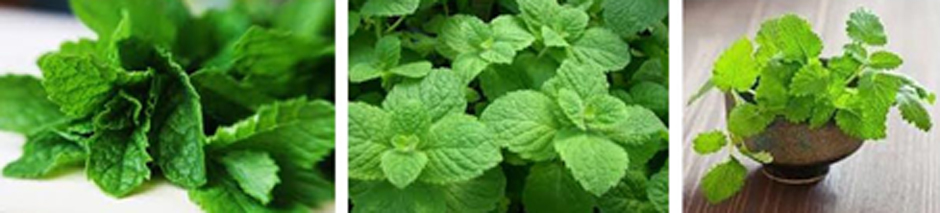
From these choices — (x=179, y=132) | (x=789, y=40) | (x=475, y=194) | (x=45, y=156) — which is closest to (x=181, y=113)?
(x=179, y=132)

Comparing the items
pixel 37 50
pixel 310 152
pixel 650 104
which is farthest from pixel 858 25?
pixel 37 50

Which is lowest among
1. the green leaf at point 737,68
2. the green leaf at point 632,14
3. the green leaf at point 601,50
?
the green leaf at point 737,68

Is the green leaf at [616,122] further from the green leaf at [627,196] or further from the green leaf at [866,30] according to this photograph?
the green leaf at [866,30]

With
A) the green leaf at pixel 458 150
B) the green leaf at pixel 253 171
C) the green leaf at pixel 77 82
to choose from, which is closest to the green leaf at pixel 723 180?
the green leaf at pixel 458 150

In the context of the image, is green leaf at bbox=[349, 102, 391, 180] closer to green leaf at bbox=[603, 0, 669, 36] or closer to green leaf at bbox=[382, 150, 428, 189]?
green leaf at bbox=[382, 150, 428, 189]

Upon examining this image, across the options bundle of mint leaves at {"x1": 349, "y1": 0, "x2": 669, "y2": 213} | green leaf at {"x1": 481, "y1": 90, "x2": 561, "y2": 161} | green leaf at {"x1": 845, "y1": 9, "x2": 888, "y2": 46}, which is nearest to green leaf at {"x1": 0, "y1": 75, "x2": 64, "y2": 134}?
bundle of mint leaves at {"x1": 349, "y1": 0, "x2": 669, "y2": 213}

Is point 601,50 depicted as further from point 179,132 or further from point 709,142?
point 179,132
